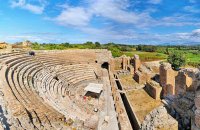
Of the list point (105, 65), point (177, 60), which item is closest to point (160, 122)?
point (105, 65)

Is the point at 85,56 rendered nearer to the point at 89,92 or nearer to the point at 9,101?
the point at 89,92

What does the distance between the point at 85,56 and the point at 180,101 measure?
1147 inches

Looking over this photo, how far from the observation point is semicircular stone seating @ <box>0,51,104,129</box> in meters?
9.85

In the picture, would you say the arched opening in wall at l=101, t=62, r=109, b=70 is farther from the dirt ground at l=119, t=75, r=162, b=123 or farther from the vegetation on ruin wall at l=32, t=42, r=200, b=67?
the dirt ground at l=119, t=75, r=162, b=123

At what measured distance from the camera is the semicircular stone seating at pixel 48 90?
985cm

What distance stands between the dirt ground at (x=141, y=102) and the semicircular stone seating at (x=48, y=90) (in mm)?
2989

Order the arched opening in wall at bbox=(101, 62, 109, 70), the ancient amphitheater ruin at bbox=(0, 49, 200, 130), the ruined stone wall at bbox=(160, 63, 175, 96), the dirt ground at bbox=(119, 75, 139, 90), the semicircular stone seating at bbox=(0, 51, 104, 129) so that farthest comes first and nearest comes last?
1. the arched opening in wall at bbox=(101, 62, 109, 70)
2. the dirt ground at bbox=(119, 75, 139, 90)
3. the ruined stone wall at bbox=(160, 63, 175, 96)
4. the semicircular stone seating at bbox=(0, 51, 104, 129)
5. the ancient amphitheater ruin at bbox=(0, 49, 200, 130)

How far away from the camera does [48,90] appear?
1653cm

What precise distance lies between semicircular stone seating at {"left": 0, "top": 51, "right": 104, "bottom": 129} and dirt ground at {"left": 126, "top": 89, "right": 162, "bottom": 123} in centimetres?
299

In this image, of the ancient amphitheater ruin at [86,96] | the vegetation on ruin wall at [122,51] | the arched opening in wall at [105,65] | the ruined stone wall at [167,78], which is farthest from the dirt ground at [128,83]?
the vegetation on ruin wall at [122,51]

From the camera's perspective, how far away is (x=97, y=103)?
18703mm

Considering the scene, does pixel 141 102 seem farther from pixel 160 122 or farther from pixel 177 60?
pixel 177 60

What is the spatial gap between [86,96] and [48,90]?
4.74 meters

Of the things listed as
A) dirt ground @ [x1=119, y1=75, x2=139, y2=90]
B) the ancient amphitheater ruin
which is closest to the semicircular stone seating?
the ancient amphitheater ruin
